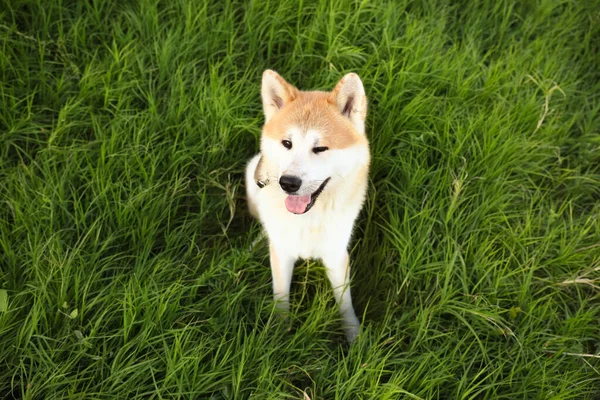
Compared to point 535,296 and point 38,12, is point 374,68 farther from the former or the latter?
point 38,12

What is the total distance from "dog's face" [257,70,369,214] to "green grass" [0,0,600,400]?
557 mm

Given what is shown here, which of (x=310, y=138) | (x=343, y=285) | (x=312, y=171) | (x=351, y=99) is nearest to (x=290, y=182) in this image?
(x=312, y=171)

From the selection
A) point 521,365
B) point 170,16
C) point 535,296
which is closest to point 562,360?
point 521,365

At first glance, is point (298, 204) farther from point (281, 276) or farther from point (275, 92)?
point (275, 92)

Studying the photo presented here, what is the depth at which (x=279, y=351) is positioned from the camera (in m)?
2.33

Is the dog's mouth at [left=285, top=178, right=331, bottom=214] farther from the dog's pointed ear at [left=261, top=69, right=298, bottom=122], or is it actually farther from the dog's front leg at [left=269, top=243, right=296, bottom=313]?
the dog's pointed ear at [left=261, top=69, right=298, bottom=122]

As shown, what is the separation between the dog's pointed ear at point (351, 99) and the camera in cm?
228

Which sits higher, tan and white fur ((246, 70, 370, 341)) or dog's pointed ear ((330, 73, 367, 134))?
dog's pointed ear ((330, 73, 367, 134))

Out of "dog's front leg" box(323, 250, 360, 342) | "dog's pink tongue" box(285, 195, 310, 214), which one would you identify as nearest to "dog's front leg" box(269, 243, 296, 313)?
"dog's front leg" box(323, 250, 360, 342)

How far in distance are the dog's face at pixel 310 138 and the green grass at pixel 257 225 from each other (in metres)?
0.56

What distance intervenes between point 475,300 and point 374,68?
1.54 metres

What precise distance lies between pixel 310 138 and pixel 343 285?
0.78m

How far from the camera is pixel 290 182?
6.86 feet

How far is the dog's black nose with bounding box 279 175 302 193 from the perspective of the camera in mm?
2088
